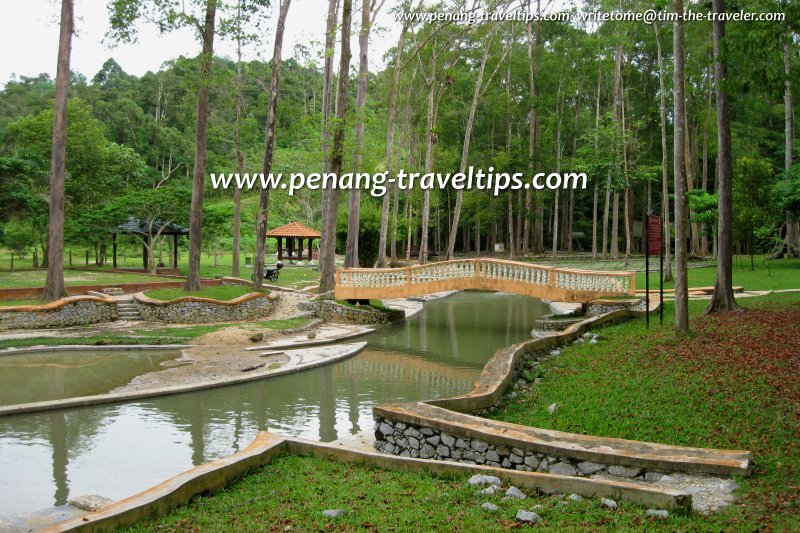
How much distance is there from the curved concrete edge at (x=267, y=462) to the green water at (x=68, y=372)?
642 centimetres

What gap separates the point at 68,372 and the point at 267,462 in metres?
8.79

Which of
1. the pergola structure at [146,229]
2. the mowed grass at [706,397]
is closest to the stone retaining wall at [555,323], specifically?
the mowed grass at [706,397]

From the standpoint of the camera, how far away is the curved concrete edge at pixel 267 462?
5.42 metres

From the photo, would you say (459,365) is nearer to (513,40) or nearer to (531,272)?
(531,272)

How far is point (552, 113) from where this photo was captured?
138 feet

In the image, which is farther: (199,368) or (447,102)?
(447,102)

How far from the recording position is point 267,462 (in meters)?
7.37

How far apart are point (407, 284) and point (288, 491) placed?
15.4 m

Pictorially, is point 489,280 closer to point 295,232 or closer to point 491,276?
point 491,276

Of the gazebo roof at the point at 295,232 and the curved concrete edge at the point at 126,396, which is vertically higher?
the gazebo roof at the point at 295,232

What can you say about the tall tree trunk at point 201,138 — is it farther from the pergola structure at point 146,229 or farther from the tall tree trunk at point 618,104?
the tall tree trunk at point 618,104

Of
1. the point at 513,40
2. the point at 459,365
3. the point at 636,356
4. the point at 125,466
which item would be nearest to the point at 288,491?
the point at 125,466

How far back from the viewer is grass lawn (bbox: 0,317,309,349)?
55.0 feet

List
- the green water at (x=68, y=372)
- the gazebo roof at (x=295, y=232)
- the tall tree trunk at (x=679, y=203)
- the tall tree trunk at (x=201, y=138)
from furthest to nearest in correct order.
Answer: the gazebo roof at (x=295, y=232)
the tall tree trunk at (x=201, y=138)
the green water at (x=68, y=372)
the tall tree trunk at (x=679, y=203)
